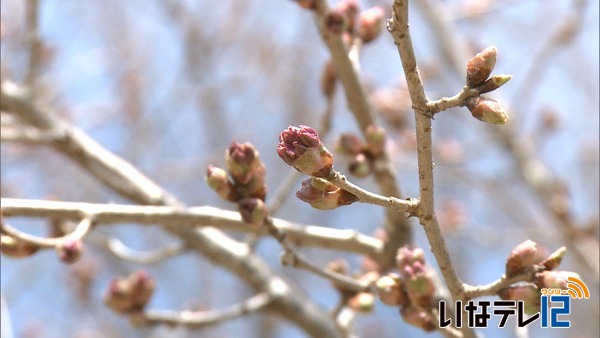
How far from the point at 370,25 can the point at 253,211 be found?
917 millimetres

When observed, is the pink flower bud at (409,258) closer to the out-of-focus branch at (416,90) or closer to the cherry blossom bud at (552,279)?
the cherry blossom bud at (552,279)

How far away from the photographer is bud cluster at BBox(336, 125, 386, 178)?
1932mm

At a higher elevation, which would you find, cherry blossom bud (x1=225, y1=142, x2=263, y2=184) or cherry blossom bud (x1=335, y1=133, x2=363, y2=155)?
cherry blossom bud (x1=335, y1=133, x2=363, y2=155)

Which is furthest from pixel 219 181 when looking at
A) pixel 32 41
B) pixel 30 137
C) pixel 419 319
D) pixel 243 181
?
pixel 32 41

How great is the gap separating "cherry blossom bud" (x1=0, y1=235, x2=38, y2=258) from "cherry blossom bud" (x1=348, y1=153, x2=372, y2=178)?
932 millimetres

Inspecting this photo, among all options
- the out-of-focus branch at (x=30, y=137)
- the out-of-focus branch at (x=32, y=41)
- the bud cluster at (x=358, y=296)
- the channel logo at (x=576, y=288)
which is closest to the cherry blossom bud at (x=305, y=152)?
the channel logo at (x=576, y=288)

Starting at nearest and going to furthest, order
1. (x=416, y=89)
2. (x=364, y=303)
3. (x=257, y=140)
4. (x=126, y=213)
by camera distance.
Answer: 1. (x=416, y=89)
2. (x=126, y=213)
3. (x=364, y=303)
4. (x=257, y=140)

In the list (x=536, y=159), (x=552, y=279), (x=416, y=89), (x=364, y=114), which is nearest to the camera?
(x=416, y=89)

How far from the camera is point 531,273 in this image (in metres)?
1.42

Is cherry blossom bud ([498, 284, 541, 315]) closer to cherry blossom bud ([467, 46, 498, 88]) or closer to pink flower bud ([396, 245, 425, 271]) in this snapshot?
pink flower bud ([396, 245, 425, 271])

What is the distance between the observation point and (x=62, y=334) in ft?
22.6

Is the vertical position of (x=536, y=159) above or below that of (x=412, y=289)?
above

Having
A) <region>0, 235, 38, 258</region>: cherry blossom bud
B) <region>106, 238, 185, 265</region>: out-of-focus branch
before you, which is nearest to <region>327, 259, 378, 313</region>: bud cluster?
<region>106, 238, 185, 265</region>: out-of-focus branch

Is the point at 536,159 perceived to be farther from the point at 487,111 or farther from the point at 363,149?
the point at 487,111
